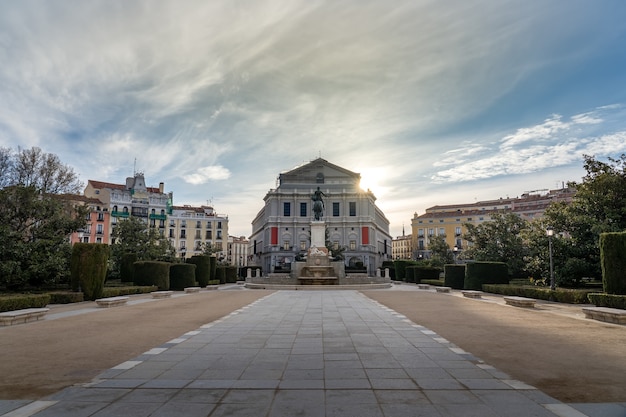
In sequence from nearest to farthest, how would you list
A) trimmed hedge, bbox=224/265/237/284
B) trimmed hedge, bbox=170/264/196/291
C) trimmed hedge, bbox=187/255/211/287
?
trimmed hedge, bbox=170/264/196/291
trimmed hedge, bbox=187/255/211/287
trimmed hedge, bbox=224/265/237/284

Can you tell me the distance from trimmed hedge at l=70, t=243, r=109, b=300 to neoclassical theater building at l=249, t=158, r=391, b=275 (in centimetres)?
5892

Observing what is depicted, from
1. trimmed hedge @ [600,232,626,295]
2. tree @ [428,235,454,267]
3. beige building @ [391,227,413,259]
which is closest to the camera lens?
trimmed hedge @ [600,232,626,295]

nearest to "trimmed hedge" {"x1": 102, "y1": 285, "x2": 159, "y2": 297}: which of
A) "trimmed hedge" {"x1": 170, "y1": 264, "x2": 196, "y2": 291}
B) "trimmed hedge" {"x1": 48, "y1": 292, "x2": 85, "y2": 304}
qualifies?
"trimmed hedge" {"x1": 48, "y1": 292, "x2": 85, "y2": 304}

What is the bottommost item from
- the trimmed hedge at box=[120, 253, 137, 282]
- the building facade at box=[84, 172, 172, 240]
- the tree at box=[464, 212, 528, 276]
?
the trimmed hedge at box=[120, 253, 137, 282]

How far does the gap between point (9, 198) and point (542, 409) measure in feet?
83.6

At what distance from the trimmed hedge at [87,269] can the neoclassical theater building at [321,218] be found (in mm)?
58919

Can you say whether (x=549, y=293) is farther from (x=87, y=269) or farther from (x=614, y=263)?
(x=87, y=269)

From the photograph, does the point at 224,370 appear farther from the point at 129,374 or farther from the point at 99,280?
the point at 99,280

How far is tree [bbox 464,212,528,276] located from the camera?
123 feet

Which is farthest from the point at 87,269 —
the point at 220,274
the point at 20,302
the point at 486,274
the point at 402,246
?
the point at 402,246

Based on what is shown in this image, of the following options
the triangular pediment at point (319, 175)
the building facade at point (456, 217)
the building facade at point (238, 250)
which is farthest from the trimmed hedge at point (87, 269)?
the building facade at point (238, 250)

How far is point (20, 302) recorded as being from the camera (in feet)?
50.9

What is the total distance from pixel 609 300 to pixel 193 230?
85.9 meters

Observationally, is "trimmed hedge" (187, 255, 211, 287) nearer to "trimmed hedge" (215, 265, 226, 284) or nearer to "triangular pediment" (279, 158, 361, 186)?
"trimmed hedge" (215, 265, 226, 284)
